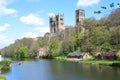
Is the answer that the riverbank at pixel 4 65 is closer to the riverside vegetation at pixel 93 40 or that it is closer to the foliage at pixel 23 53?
the riverside vegetation at pixel 93 40

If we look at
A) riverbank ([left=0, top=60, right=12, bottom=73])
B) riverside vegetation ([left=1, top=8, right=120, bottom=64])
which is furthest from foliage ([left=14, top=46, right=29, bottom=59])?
riverbank ([left=0, top=60, right=12, bottom=73])

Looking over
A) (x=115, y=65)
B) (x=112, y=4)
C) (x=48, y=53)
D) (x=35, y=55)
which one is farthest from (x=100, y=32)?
(x=112, y=4)

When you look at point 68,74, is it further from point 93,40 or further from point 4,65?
point 93,40

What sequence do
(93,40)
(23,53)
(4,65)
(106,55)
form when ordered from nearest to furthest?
(4,65)
(106,55)
(93,40)
(23,53)

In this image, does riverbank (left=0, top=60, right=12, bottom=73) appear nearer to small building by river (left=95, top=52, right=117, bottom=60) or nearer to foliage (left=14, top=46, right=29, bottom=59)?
small building by river (left=95, top=52, right=117, bottom=60)

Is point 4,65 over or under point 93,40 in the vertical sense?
under

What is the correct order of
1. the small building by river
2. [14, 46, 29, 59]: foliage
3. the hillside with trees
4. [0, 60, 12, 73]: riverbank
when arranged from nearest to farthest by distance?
1. [0, 60, 12, 73]: riverbank
2. the small building by river
3. the hillside with trees
4. [14, 46, 29, 59]: foliage

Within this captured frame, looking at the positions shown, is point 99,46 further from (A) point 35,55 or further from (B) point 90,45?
(A) point 35,55

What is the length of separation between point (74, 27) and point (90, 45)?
5645cm

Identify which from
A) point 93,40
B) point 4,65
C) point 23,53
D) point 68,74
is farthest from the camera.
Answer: point 23,53

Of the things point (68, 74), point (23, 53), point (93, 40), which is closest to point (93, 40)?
point (93, 40)

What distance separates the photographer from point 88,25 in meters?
132

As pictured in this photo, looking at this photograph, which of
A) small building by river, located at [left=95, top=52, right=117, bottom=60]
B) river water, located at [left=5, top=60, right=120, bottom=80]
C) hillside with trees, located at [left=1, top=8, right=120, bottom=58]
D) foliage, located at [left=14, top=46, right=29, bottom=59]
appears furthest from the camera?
foliage, located at [left=14, top=46, right=29, bottom=59]

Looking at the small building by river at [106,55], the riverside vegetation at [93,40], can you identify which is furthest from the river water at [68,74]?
the small building by river at [106,55]
